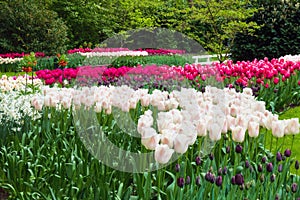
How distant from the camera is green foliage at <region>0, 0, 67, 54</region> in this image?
19.0m

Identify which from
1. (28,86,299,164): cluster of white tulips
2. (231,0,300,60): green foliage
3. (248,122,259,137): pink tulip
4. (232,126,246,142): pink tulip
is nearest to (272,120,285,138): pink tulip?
(28,86,299,164): cluster of white tulips

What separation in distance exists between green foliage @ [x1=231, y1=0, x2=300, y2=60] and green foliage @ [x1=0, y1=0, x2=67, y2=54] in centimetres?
805

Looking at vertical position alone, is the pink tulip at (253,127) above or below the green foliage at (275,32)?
below

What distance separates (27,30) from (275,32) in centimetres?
1007

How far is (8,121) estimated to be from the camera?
14.6 ft

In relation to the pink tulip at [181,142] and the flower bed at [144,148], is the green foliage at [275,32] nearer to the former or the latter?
the flower bed at [144,148]

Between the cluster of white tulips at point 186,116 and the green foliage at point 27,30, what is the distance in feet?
49.2

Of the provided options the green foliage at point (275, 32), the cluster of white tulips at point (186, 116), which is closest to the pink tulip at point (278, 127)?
the cluster of white tulips at point (186, 116)

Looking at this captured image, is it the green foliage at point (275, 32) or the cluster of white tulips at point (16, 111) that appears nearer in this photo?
the cluster of white tulips at point (16, 111)

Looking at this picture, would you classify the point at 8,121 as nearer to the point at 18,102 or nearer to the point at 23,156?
the point at 18,102

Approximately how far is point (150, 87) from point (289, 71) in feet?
7.95

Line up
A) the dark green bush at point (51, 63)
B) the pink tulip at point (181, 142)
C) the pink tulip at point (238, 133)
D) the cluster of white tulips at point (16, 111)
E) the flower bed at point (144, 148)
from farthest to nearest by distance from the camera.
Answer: the dark green bush at point (51, 63) < the cluster of white tulips at point (16, 111) < the pink tulip at point (238, 133) < the flower bed at point (144, 148) < the pink tulip at point (181, 142)

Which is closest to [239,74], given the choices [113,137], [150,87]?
[150,87]

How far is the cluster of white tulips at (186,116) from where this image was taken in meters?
2.83
